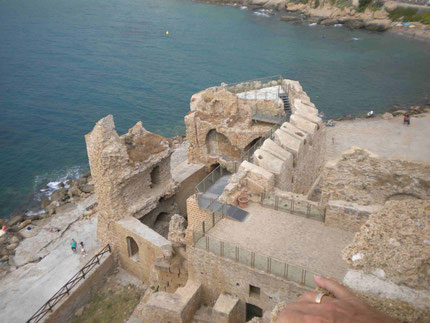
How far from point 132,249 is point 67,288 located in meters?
3.63

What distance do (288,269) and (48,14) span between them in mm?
112204

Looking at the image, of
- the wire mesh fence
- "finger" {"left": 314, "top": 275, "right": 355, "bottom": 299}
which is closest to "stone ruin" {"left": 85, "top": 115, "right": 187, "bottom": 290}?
the wire mesh fence

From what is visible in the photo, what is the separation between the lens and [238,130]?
2506cm

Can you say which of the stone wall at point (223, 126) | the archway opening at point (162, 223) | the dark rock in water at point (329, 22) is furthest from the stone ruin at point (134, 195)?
the dark rock in water at point (329, 22)

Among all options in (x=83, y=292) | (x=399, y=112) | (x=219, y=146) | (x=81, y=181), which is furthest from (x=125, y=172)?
(x=399, y=112)

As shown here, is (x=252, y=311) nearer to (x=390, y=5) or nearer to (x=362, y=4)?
(x=390, y=5)

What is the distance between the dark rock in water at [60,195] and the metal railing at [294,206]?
2385cm

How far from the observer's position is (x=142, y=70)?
219ft

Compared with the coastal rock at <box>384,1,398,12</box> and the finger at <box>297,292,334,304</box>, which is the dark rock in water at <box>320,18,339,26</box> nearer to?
the coastal rock at <box>384,1,398,12</box>

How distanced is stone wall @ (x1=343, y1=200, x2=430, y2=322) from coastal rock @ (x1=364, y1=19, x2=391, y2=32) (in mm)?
100264

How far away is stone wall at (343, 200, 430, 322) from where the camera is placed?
548 centimetres

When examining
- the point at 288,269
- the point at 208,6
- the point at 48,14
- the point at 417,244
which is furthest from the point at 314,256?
the point at 208,6

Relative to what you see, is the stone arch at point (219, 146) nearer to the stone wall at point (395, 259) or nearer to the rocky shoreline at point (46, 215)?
the rocky shoreline at point (46, 215)

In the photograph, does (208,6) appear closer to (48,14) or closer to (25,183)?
(48,14)
